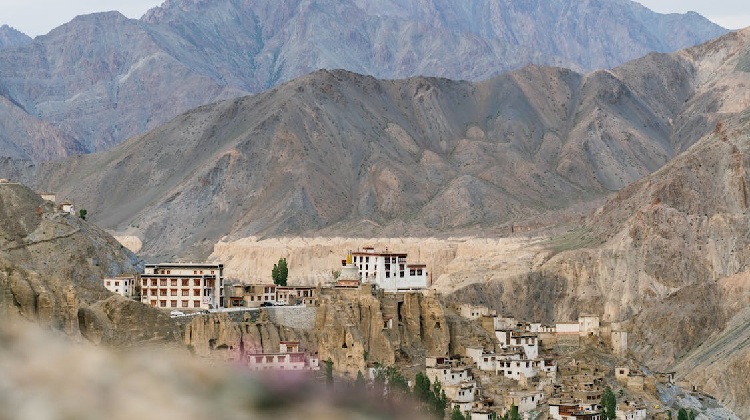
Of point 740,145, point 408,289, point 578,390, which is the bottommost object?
point 578,390

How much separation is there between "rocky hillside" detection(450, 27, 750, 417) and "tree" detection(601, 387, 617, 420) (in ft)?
166

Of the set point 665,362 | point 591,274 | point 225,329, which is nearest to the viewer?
point 225,329

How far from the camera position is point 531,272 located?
16862 centimetres

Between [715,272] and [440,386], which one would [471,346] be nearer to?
[440,386]

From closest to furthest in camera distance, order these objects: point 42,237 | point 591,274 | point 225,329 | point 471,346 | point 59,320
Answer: point 59,320 < point 225,329 < point 471,346 < point 42,237 < point 591,274

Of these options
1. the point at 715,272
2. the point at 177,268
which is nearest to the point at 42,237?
the point at 177,268

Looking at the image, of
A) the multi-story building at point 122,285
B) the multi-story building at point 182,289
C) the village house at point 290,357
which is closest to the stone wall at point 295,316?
the multi-story building at point 182,289

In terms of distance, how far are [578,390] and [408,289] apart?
1681 cm

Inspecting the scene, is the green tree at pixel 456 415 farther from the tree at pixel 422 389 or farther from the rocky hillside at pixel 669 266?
the rocky hillside at pixel 669 266

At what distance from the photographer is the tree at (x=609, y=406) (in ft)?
236

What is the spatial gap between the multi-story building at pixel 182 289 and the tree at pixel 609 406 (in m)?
22.4

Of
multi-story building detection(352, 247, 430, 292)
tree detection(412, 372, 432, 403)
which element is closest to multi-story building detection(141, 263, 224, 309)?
multi-story building detection(352, 247, 430, 292)

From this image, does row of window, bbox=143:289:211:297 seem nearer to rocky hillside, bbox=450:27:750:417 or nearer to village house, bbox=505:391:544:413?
village house, bbox=505:391:544:413

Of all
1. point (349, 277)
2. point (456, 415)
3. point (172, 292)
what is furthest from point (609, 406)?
point (172, 292)
